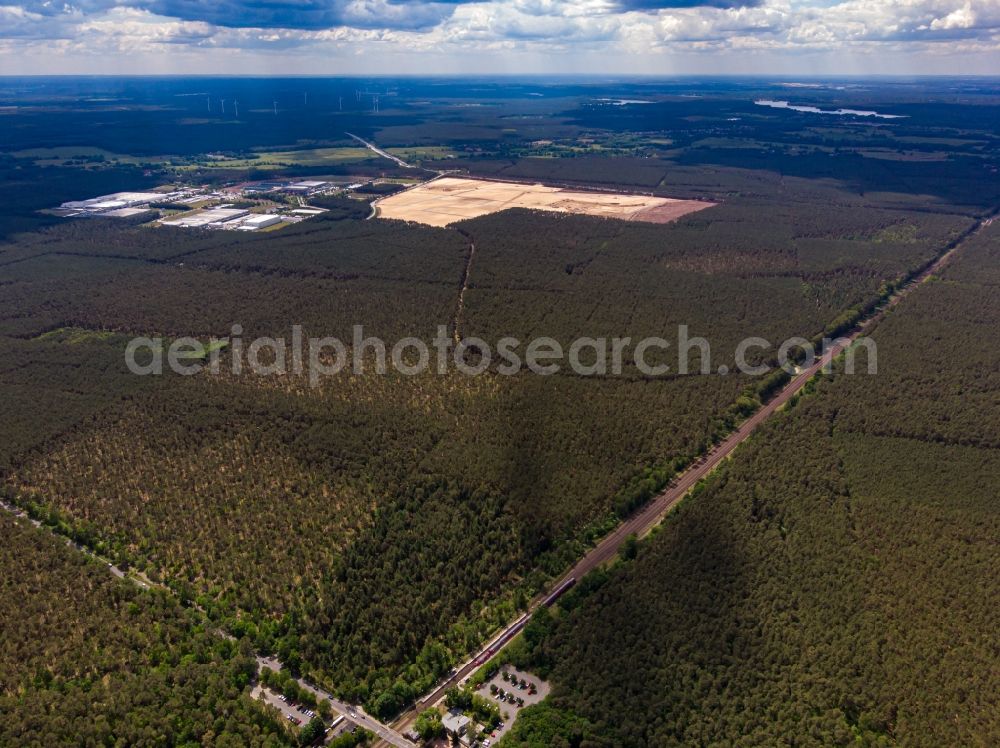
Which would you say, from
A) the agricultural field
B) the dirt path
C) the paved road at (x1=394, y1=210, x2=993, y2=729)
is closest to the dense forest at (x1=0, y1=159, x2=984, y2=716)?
the agricultural field

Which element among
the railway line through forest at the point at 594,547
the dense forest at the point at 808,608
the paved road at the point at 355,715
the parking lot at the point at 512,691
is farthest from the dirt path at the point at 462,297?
the parking lot at the point at 512,691

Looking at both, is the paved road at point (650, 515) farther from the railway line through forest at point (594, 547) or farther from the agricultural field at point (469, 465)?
the agricultural field at point (469, 465)

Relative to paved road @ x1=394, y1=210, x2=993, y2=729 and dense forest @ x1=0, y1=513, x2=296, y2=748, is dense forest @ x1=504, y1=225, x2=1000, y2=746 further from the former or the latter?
dense forest @ x1=0, y1=513, x2=296, y2=748

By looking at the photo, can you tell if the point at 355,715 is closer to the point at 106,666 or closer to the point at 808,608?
the point at 106,666

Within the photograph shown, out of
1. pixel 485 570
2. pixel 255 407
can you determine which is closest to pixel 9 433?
pixel 255 407

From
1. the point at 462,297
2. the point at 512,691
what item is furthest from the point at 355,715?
the point at 462,297

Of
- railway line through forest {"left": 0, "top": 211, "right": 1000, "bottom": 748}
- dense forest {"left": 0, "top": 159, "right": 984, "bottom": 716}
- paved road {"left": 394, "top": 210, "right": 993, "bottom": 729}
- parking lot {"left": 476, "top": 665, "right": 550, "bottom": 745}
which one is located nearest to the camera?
parking lot {"left": 476, "top": 665, "right": 550, "bottom": 745}
